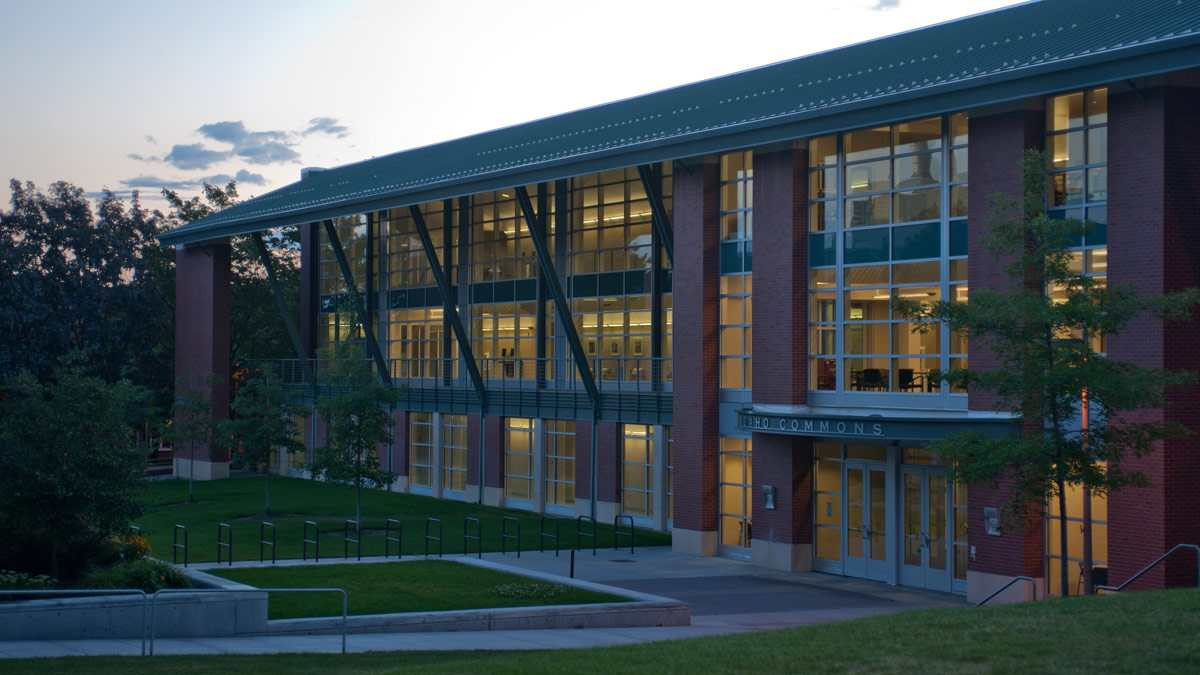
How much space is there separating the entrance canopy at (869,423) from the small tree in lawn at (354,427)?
11054 mm

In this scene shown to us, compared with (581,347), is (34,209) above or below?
above

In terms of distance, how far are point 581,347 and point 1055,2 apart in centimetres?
1701

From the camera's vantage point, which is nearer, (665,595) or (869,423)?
(665,595)

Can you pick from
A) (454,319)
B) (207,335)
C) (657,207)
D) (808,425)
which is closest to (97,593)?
(808,425)

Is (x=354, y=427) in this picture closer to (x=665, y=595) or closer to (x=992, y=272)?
(x=665, y=595)

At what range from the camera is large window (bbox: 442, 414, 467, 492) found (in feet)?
146

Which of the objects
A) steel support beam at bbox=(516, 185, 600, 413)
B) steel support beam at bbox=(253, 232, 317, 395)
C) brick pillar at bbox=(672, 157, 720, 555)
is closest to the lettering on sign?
brick pillar at bbox=(672, 157, 720, 555)

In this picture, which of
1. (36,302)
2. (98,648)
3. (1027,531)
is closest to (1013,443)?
(1027,531)

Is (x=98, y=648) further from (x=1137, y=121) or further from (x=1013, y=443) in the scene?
(x=1137, y=121)

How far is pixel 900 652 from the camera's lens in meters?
12.2

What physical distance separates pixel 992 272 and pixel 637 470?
15.3 metres

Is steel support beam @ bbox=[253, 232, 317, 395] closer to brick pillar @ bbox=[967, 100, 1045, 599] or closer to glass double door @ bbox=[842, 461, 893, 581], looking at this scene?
glass double door @ bbox=[842, 461, 893, 581]

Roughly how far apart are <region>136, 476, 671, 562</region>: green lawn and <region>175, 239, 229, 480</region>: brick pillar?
3.61m

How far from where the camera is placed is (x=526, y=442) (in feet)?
135
